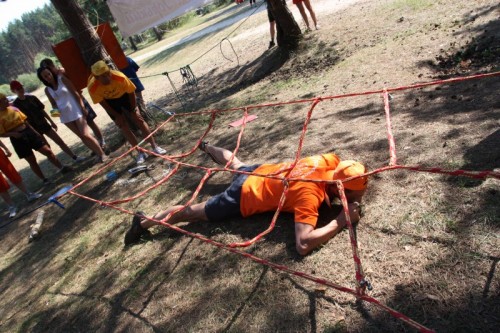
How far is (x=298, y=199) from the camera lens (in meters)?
2.86

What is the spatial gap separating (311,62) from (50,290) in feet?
19.7

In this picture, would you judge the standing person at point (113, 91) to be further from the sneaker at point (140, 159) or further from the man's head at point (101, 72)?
the sneaker at point (140, 159)

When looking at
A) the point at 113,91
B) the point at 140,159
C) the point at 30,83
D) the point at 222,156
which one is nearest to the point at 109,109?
the point at 113,91

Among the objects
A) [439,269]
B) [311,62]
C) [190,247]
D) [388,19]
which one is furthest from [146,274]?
[388,19]

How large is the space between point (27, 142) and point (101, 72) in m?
2.20

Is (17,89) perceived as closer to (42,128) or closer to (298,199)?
(42,128)

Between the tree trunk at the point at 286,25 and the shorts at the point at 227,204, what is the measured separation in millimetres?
5371

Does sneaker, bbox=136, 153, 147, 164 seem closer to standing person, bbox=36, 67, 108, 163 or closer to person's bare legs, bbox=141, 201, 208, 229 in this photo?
standing person, bbox=36, 67, 108, 163

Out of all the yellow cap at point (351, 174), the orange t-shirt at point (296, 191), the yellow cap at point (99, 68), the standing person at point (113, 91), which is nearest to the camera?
the yellow cap at point (351, 174)

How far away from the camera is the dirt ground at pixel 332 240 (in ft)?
7.62

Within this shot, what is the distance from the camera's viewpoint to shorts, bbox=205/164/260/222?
3344mm

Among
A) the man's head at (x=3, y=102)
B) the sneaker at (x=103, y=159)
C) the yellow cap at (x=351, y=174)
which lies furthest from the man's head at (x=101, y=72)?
the yellow cap at (x=351, y=174)

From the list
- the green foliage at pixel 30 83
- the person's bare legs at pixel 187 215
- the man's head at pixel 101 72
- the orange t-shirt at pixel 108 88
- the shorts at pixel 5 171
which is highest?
the green foliage at pixel 30 83

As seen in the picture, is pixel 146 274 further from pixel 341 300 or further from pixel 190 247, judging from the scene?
pixel 341 300
